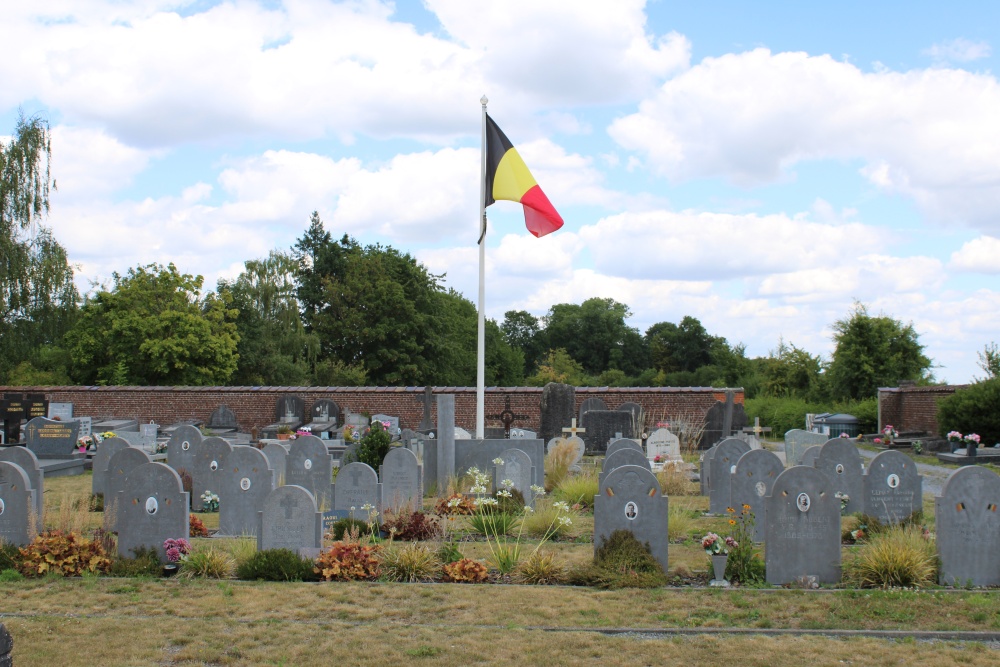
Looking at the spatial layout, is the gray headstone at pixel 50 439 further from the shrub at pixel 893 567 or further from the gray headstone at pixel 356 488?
the shrub at pixel 893 567

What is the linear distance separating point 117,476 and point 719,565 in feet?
21.7

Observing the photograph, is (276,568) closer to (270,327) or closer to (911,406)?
(911,406)

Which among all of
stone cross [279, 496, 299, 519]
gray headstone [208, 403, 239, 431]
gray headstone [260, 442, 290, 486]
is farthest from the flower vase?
gray headstone [208, 403, 239, 431]

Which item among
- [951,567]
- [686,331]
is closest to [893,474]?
[951,567]

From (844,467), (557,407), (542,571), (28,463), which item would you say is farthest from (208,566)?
(557,407)

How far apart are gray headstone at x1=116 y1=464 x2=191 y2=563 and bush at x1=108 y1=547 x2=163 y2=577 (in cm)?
14

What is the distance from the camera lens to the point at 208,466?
1399 centimetres

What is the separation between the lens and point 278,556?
8.88 m

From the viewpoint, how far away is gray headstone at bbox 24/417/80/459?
2023 cm

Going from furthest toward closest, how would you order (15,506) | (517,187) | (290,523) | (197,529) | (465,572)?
(517,187), (197,529), (15,506), (290,523), (465,572)

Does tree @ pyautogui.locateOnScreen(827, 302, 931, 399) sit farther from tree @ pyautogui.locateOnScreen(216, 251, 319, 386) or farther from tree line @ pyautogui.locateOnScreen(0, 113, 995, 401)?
tree @ pyautogui.locateOnScreen(216, 251, 319, 386)

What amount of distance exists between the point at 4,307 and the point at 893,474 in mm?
31640

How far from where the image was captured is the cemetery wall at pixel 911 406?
88.6ft

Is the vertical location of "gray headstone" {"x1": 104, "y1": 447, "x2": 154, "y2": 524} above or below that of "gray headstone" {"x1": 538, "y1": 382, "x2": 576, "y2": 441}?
below
